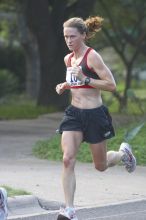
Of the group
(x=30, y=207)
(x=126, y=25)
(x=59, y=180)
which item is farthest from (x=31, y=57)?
(x=30, y=207)

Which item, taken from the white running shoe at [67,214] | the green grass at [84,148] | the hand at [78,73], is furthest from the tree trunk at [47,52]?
the white running shoe at [67,214]

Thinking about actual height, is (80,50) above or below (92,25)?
below

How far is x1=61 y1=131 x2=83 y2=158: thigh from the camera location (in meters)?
7.96

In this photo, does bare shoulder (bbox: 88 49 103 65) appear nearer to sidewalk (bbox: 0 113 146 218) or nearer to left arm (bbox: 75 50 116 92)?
left arm (bbox: 75 50 116 92)

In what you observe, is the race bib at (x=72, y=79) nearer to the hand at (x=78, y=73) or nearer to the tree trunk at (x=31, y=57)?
the hand at (x=78, y=73)

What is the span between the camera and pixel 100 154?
826 centimetres

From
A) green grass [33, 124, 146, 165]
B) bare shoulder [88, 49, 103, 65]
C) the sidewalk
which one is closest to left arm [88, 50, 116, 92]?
bare shoulder [88, 49, 103, 65]

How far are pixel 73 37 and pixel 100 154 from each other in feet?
3.93

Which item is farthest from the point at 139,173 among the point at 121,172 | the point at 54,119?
the point at 54,119

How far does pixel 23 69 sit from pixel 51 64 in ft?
52.4

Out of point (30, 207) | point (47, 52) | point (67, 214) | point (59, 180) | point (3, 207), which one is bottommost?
point (47, 52)

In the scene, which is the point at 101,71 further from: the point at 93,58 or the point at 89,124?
the point at 89,124

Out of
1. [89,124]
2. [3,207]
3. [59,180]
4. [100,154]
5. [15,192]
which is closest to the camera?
[3,207]

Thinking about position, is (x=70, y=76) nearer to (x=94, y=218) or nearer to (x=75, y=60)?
(x=75, y=60)
